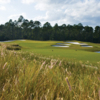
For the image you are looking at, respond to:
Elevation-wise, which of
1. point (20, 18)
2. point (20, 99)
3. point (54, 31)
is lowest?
point (20, 99)

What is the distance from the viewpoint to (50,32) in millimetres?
61188

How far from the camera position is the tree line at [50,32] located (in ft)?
194

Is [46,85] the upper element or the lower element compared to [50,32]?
lower

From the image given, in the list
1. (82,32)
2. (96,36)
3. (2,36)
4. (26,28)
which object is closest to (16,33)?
(26,28)

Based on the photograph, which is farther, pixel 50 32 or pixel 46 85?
pixel 50 32

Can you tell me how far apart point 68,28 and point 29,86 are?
2517 inches

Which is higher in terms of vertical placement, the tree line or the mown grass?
the tree line

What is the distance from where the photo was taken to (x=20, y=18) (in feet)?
226

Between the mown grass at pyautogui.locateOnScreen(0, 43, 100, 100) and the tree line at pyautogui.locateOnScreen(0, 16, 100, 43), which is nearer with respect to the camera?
the mown grass at pyautogui.locateOnScreen(0, 43, 100, 100)

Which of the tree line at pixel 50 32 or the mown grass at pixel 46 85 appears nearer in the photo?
the mown grass at pixel 46 85

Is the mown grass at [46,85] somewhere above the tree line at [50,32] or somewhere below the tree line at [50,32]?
below

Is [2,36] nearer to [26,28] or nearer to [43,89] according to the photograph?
[26,28]

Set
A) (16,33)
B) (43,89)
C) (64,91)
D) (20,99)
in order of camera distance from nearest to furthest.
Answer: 1. (20,99)
2. (64,91)
3. (43,89)
4. (16,33)

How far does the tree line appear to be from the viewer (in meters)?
59.1
